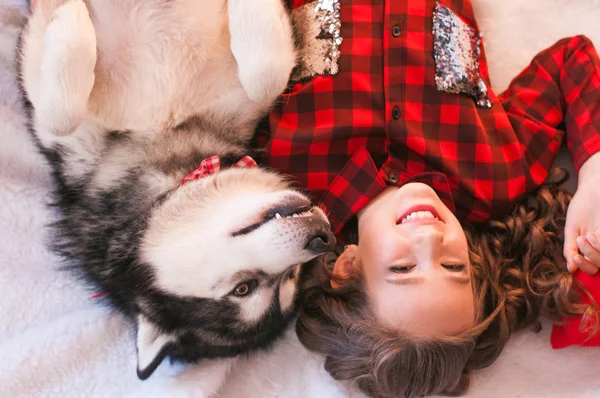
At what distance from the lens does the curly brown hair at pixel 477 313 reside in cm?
180

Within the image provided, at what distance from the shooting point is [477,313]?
187 cm

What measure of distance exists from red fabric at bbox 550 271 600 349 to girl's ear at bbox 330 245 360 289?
81cm

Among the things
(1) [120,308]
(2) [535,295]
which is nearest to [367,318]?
(2) [535,295]

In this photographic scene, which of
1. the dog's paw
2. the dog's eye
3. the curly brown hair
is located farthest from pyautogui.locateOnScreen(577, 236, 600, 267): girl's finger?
the dog's paw

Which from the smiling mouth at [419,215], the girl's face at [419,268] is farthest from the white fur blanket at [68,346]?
the smiling mouth at [419,215]

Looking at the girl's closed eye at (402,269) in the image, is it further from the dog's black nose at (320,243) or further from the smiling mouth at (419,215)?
the dog's black nose at (320,243)

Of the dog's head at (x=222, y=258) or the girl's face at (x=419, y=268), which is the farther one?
the girl's face at (x=419, y=268)

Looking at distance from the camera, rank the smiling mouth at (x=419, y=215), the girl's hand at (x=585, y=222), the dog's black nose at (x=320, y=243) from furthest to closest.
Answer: the girl's hand at (x=585, y=222), the smiling mouth at (x=419, y=215), the dog's black nose at (x=320, y=243)

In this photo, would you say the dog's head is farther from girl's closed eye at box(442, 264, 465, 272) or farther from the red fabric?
the red fabric

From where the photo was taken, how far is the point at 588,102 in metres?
2.08

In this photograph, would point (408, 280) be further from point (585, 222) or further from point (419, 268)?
point (585, 222)

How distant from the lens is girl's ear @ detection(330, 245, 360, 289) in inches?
76.8

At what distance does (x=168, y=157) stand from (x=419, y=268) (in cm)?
90

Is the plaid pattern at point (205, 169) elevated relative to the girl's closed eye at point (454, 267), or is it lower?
elevated
